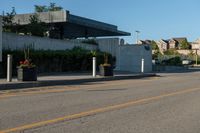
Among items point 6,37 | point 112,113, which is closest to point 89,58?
point 6,37

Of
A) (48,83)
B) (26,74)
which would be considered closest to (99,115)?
(48,83)

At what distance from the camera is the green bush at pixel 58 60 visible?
90.3 feet

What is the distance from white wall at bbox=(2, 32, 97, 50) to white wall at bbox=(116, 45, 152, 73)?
565cm

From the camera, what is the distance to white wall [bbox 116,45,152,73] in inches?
1702

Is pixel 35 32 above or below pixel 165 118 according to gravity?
above

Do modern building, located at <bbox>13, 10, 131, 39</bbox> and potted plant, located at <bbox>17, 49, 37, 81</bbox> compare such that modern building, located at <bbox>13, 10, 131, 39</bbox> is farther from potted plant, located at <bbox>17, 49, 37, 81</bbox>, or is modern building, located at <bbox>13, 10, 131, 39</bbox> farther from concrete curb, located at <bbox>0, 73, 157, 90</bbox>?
potted plant, located at <bbox>17, 49, 37, 81</bbox>

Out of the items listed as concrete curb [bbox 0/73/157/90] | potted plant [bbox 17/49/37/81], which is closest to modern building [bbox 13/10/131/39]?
concrete curb [bbox 0/73/157/90]

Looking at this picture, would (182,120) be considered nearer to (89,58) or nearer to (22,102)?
(22,102)

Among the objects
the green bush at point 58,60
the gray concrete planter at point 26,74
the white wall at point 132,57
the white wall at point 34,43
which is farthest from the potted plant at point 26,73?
the white wall at point 132,57

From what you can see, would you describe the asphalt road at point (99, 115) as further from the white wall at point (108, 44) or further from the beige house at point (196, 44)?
the beige house at point (196, 44)

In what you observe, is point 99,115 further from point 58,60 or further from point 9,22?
point 9,22

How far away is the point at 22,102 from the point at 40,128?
450cm

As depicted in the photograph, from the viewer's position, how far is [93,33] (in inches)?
2197

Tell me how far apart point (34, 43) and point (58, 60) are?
198 centimetres
